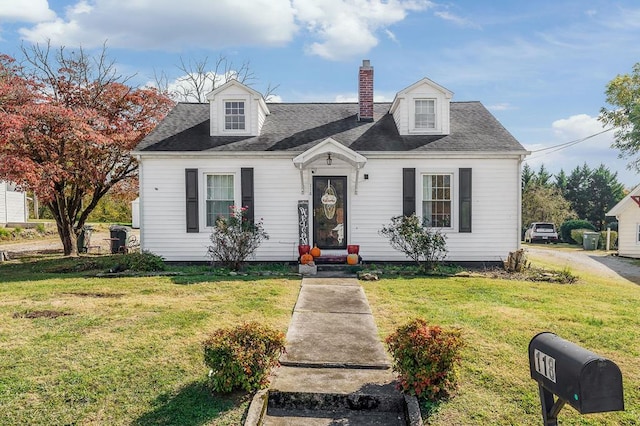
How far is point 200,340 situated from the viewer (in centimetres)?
578

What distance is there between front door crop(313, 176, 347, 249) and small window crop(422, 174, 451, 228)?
2.32 m

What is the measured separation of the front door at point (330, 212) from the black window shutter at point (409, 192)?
166 cm

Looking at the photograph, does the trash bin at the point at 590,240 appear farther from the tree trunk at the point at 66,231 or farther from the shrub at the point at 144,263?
the tree trunk at the point at 66,231

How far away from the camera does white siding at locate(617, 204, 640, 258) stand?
70.9 feet

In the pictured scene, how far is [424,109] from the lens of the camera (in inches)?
543

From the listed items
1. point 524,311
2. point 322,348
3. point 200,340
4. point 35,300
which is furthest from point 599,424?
point 35,300

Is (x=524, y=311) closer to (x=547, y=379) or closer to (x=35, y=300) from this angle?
(x=547, y=379)

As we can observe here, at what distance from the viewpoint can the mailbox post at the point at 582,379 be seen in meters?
2.25

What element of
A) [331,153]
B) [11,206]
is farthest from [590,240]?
[11,206]

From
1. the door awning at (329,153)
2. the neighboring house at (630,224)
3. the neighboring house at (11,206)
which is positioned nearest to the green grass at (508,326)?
the door awning at (329,153)

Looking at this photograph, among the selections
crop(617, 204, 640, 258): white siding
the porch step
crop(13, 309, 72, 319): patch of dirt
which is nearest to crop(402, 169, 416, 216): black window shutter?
the porch step

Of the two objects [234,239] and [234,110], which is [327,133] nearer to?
[234,110]

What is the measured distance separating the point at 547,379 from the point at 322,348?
10.9 feet

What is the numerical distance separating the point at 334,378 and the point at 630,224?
2276cm
